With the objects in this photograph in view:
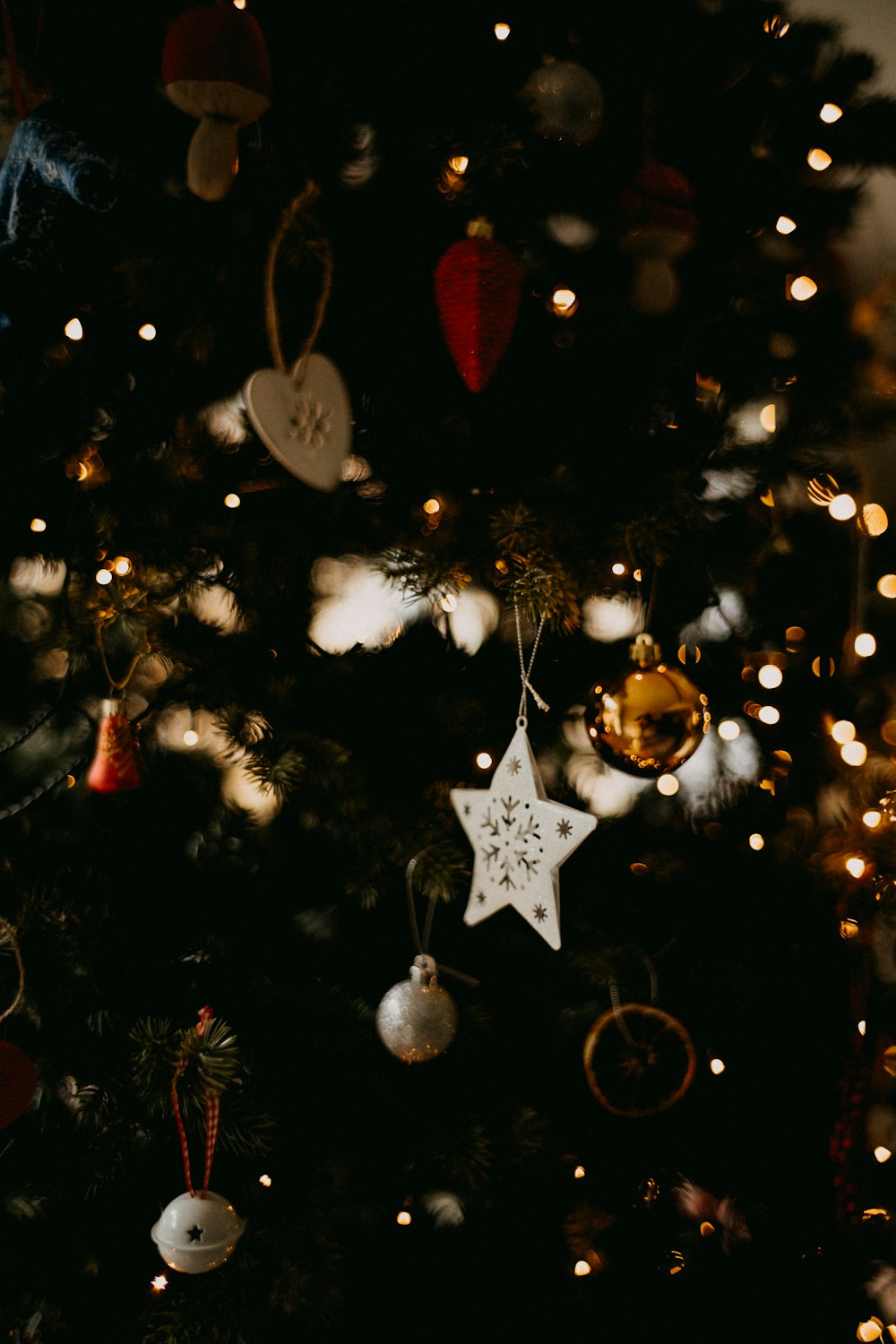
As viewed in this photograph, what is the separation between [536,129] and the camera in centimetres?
93

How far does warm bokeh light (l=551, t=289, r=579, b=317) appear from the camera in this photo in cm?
100

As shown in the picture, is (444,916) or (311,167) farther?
(444,916)

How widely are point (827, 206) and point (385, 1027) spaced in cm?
99

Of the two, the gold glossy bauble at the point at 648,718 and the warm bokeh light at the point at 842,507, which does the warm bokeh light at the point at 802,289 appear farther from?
the gold glossy bauble at the point at 648,718

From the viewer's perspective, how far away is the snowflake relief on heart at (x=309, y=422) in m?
0.91

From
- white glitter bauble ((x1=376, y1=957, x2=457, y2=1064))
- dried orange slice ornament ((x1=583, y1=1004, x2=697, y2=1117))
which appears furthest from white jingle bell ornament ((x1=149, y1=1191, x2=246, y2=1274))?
dried orange slice ornament ((x1=583, y1=1004, x2=697, y2=1117))

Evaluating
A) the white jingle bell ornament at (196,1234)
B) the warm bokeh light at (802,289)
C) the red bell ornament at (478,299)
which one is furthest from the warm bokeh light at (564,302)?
the white jingle bell ornament at (196,1234)

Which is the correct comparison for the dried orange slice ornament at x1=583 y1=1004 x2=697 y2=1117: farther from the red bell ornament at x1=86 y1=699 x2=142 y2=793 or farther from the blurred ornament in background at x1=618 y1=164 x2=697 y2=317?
the blurred ornament in background at x1=618 y1=164 x2=697 y2=317

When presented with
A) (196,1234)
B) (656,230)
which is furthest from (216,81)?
(196,1234)

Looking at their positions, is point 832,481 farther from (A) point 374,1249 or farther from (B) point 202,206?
(A) point 374,1249

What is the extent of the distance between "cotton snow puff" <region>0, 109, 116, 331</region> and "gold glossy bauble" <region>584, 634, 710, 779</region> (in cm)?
64

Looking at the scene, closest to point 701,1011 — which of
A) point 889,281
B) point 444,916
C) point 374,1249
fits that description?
point 444,916

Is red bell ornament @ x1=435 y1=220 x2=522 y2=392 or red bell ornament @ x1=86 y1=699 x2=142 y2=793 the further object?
red bell ornament @ x1=86 y1=699 x2=142 y2=793

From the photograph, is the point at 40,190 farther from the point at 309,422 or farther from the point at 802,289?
the point at 802,289
